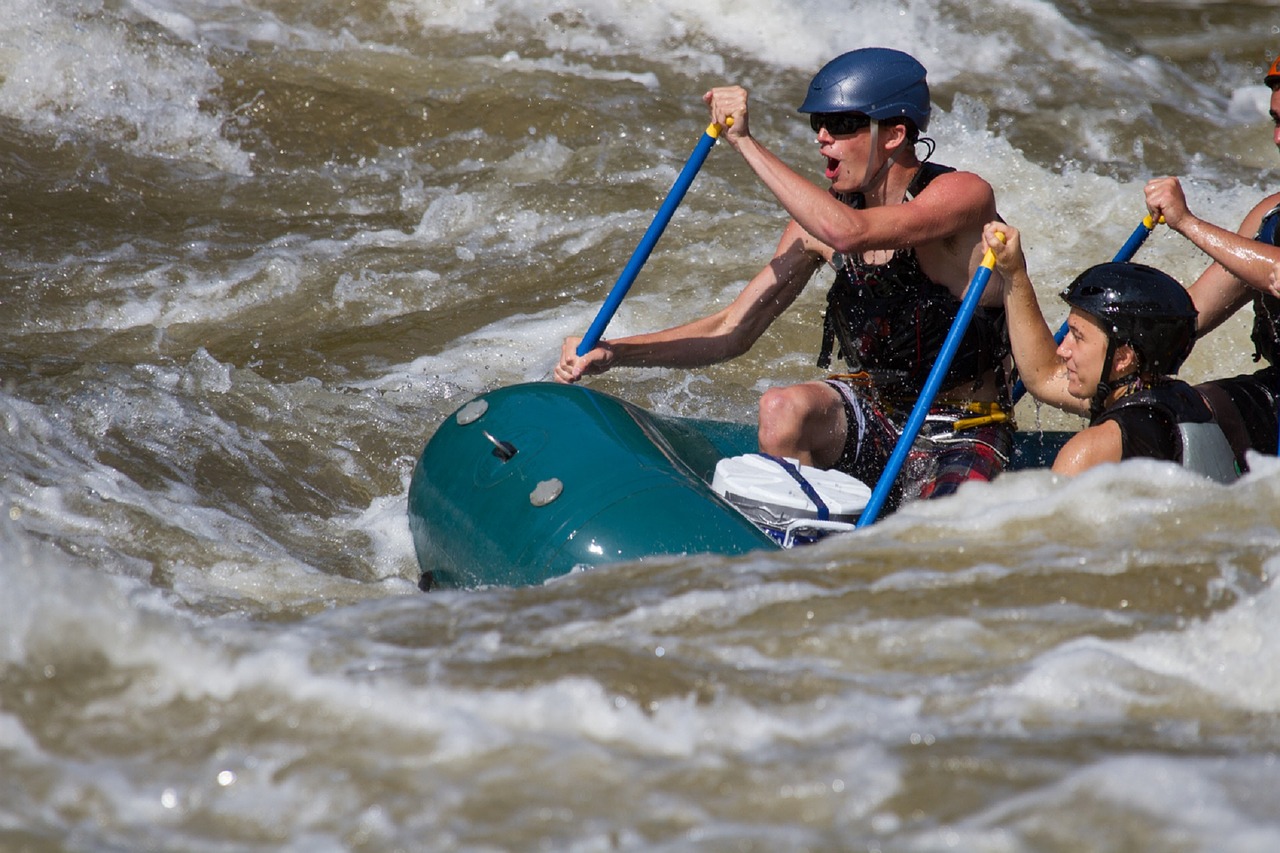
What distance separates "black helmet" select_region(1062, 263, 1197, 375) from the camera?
337cm

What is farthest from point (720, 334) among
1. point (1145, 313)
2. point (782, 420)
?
point (1145, 313)

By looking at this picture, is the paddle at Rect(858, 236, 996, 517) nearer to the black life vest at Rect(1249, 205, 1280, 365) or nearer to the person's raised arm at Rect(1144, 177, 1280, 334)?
the person's raised arm at Rect(1144, 177, 1280, 334)

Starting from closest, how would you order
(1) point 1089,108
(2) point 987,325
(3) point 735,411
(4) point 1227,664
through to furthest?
(4) point 1227,664, (2) point 987,325, (3) point 735,411, (1) point 1089,108

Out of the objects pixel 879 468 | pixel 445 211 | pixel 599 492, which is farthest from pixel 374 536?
pixel 445 211

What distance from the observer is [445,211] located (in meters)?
7.91

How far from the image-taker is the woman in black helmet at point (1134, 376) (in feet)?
10.8

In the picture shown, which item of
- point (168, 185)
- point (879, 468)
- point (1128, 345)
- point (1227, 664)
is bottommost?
point (168, 185)

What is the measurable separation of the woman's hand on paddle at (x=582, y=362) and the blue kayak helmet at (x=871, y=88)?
0.96 m

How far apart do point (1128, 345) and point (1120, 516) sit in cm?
44

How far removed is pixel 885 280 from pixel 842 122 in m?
0.46

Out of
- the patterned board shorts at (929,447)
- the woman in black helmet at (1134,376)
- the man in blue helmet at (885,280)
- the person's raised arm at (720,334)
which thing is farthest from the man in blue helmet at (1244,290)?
the person's raised arm at (720,334)

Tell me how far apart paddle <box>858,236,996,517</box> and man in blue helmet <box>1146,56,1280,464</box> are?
535 millimetres

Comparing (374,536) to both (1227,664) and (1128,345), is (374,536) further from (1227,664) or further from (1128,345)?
(1227,664)

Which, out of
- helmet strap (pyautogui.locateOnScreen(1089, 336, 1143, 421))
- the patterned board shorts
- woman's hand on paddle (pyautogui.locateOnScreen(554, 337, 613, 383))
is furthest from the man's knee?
helmet strap (pyautogui.locateOnScreen(1089, 336, 1143, 421))
